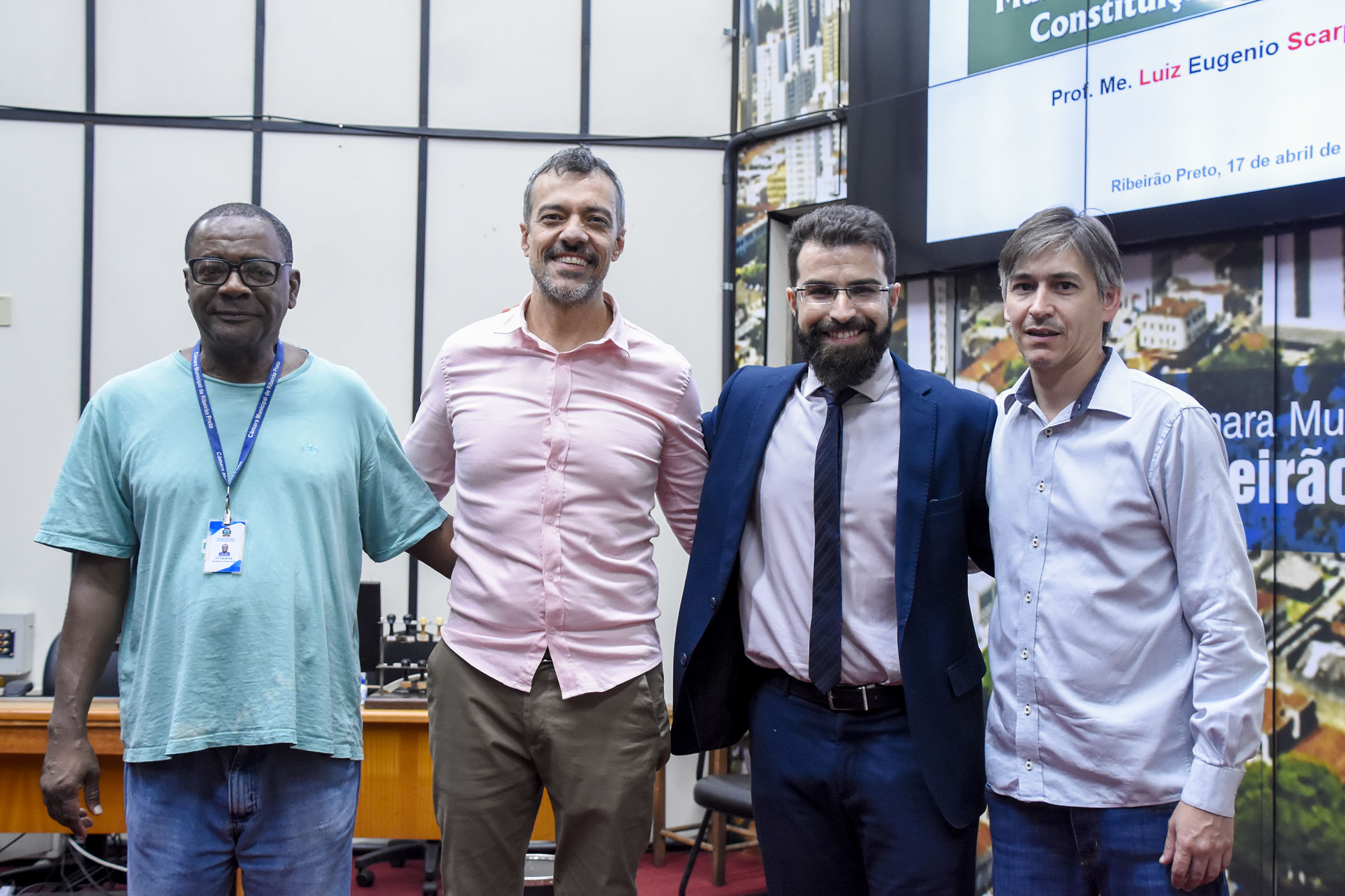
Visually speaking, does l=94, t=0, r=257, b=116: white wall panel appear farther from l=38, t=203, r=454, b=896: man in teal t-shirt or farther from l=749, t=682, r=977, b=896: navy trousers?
l=749, t=682, r=977, b=896: navy trousers

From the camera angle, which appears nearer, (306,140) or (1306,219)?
(1306,219)

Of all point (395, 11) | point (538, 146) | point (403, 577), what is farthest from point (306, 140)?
point (403, 577)

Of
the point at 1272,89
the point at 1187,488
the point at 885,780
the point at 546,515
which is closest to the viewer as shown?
the point at 1187,488

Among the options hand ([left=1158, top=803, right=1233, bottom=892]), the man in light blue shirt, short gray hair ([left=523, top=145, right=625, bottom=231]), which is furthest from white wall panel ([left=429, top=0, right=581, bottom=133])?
hand ([left=1158, top=803, right=1233, bottom=892])

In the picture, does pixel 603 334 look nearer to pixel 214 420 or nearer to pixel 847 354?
pixel 847 354

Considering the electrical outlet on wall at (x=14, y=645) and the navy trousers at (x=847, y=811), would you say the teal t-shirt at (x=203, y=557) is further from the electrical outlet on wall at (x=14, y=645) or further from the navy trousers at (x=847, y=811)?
the electrical outlet on wall at (x=14, y=645)

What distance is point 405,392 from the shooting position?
211 inches

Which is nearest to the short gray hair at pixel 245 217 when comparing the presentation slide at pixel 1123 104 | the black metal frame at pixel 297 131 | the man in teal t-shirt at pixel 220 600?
the man in teal t-shirt at pixel 220 600

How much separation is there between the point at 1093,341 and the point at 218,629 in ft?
5.22

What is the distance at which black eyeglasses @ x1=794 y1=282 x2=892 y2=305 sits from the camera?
6.23 ft

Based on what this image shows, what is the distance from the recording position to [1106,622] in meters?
1.65

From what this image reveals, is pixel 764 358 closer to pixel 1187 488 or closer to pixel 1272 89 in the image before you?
pixel 1272 89

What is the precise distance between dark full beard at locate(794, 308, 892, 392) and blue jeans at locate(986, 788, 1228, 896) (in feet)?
2.62

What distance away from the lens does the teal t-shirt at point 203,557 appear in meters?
1.63
